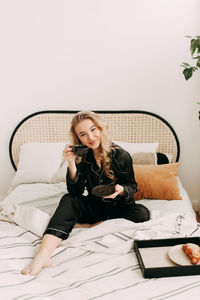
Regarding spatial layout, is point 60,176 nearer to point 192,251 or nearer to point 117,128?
point 117,128

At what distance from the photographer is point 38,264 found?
1.38 meters

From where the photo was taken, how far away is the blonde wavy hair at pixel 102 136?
1.78 m

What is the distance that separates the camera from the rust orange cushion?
2.14 metres

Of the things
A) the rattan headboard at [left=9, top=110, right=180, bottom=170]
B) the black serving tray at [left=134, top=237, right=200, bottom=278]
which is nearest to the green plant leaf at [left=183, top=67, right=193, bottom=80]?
the rattan headboard at [left=9, top=110, right=180, bottom=170]

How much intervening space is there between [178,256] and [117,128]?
5.05 ft

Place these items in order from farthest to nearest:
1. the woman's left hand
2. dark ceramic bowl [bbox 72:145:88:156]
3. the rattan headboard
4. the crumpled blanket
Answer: the rattan headboard → dark ceramic bowl [bbox 72:145:88:156] → the woman's left hand → the crumpled blanket

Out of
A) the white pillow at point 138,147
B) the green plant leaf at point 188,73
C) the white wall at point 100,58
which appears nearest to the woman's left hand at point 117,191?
the white pillow at point 138,147

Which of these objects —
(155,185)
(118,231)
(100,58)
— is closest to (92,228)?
(118,231)

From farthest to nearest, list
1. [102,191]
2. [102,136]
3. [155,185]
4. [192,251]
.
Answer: [155,185] < [102,136] < [102,191] < [192,251]

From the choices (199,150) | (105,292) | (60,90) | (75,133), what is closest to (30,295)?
(105,292)

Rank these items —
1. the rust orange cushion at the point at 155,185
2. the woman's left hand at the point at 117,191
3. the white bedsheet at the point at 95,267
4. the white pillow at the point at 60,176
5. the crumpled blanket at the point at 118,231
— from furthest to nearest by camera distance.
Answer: the white pillow at the point at 60,176 → the rust orange cushion at the point at 155,185 → the woman's left hand at the point at 117,191 → the crumpled blanket at the point at 118,231 → the white bedsheet at the point at 95,267

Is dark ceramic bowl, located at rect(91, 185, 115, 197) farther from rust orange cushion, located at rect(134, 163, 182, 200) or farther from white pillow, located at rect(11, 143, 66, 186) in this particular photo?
white pillow, located at rect(11, 143, 66, 186)

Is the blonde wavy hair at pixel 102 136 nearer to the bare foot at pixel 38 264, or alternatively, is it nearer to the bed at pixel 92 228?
the bed at pixel 92 228

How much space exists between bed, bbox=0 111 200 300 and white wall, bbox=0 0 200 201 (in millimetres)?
156
